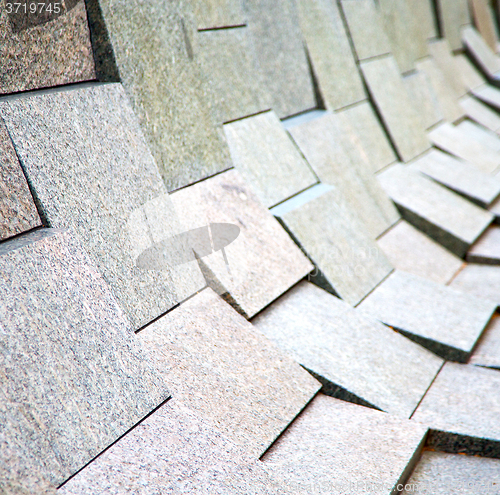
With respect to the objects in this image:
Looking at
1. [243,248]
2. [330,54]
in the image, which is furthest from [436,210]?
[243,248]

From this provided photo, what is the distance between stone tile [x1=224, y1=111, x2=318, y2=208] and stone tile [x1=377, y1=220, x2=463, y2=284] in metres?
1.09

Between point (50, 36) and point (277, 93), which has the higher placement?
point (50, 36)

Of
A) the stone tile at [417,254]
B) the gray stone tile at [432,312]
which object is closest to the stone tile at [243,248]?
the gray stone tile at [432,312]

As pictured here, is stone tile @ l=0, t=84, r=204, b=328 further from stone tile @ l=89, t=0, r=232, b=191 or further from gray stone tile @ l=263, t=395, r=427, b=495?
gray stone tile @ l=263, t=395, r=427, b=495

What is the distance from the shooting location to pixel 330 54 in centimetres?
569

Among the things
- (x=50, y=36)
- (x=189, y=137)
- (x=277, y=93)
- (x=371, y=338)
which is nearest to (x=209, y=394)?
(x=371, y=338)

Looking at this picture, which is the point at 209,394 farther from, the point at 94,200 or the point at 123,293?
the point at 94,200

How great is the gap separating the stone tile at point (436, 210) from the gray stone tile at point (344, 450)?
2.91 meters

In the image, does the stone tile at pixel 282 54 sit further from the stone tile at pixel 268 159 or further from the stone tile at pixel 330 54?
the stone tile at pixel 268 159

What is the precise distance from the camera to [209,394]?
2.77m

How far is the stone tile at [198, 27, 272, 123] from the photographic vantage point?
4008mm

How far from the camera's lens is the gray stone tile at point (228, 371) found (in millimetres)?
2727

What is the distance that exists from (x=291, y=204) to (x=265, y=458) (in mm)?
2043

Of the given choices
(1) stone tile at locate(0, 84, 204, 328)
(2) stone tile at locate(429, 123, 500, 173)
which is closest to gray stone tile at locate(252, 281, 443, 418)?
(1) stone tile at locate(0, 84, 204, 328)
